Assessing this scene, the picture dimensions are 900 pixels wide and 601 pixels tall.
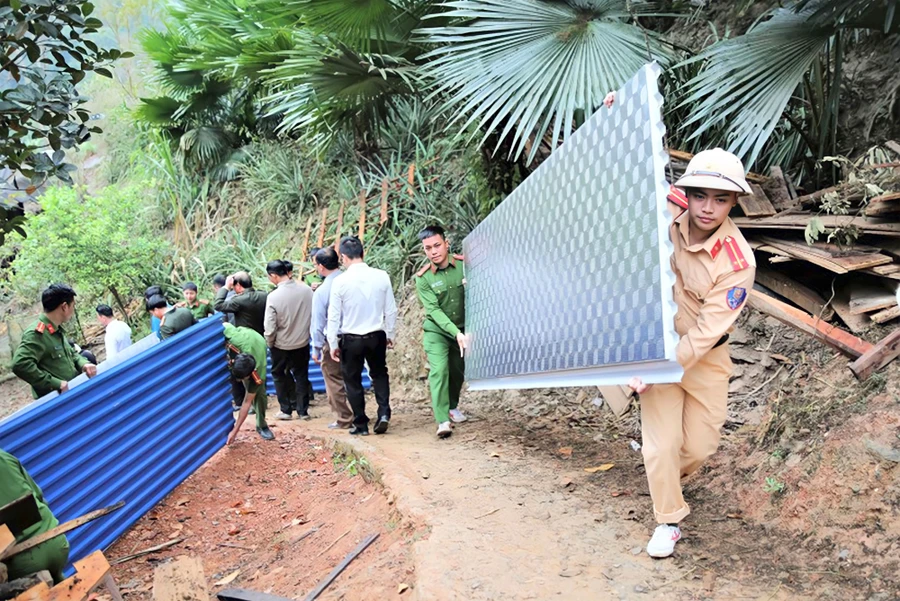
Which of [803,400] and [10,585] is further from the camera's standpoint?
[803,400]

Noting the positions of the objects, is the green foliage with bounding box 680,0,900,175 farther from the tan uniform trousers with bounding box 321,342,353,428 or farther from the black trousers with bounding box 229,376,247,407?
the black trousers with bounding box 229,376,247,407

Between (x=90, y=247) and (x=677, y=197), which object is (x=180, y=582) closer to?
(x=677, y=197)

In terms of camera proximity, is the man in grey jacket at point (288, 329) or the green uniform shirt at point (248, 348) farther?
the man in grey jacket at point (288, 329)

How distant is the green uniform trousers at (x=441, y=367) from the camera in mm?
5609

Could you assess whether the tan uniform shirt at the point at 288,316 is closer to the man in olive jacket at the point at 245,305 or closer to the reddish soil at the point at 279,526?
the man in olive jacket at the point at 245,305

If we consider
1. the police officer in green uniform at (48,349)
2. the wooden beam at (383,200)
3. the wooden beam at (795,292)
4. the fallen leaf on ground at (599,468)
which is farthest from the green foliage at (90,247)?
the wooden beam at (795,292)

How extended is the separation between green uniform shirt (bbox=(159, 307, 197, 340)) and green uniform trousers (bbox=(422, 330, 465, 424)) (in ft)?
8.63

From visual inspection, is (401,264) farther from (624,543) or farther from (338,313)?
(624,543)

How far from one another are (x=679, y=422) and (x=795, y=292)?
5.80 ft

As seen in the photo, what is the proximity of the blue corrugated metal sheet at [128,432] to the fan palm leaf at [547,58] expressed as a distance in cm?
281

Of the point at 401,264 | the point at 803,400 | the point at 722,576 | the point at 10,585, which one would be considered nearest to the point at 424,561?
the point at 722,576

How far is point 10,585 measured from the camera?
2787 millimetres

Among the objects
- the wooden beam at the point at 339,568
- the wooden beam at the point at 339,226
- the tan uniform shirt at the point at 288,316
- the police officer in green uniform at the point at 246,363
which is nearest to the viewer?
the wooden beam at the point at 339,568

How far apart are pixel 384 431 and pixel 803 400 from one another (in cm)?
335
